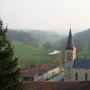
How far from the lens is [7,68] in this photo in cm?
1391

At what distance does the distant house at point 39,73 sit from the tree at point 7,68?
1195 inches

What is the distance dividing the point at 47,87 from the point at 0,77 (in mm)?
17805

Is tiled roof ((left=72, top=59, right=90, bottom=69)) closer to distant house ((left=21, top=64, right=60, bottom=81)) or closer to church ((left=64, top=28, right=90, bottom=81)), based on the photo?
church ((left=64, top=28, right=90, bottom=81))

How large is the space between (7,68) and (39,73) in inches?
1446

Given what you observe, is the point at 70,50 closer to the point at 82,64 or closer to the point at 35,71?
the point at 82,64

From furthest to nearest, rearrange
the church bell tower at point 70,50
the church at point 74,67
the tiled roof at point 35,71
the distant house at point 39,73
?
the tiled roof at point 35,71 → the distant house at point 39,73 → the church bell tower at point 70,50 → the church at point 74,67

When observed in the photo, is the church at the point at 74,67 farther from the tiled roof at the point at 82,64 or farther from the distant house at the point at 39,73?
the distant house at the point at 39,73

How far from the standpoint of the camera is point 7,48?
555 inches

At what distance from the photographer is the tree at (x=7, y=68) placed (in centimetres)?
1374

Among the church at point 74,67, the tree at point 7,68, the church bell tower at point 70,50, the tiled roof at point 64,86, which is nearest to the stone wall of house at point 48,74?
the church at point 74,67

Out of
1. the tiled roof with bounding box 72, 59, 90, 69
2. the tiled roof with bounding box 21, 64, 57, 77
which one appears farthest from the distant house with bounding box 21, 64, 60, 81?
the tiled roof with bounding box 72, 59, 90, 69

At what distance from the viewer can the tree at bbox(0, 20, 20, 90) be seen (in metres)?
13.7

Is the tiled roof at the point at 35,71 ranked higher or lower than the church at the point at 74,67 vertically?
lower

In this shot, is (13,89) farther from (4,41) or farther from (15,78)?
(4,41)
